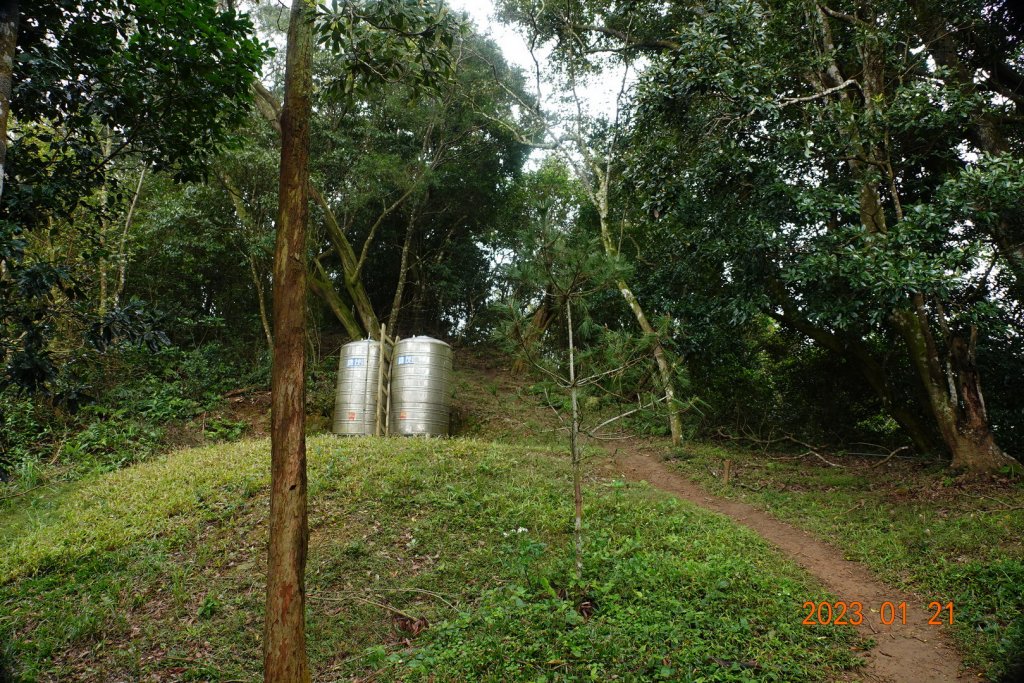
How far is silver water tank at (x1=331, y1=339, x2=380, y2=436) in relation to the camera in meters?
13.1

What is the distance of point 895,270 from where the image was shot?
24.2ft

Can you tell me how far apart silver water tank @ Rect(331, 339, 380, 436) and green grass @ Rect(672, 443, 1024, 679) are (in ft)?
21.2

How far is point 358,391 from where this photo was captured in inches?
521

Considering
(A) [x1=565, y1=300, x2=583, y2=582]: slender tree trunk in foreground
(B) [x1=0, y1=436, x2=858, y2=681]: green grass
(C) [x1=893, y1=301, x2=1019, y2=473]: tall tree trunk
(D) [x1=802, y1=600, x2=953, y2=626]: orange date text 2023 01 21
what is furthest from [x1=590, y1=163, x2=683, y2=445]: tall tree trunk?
(C) [x1=893, y1=301, x2=1019, y2=473]: tall tree trunk

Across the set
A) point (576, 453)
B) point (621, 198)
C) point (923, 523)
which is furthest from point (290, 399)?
point (621, 198)

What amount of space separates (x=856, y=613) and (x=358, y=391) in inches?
396

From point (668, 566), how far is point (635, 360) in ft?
6.70

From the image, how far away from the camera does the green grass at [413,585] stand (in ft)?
15.8

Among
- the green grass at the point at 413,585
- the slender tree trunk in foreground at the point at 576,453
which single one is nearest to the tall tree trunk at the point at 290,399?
the green grass at the point at 413,585

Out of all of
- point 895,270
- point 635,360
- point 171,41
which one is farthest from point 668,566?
point 171,41

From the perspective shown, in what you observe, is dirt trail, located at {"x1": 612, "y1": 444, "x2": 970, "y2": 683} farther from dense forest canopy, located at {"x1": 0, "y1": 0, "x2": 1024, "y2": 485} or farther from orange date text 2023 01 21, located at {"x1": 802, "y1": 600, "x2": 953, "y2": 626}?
dense forest canopy, located at {"x1": 0, "y1": 0, "x2": 1024, "y2": 485}

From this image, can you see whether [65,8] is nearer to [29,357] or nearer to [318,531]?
[29,357]

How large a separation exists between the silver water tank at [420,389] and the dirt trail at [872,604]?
536 cm

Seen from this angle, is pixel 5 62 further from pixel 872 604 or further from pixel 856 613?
pixel 872 604
